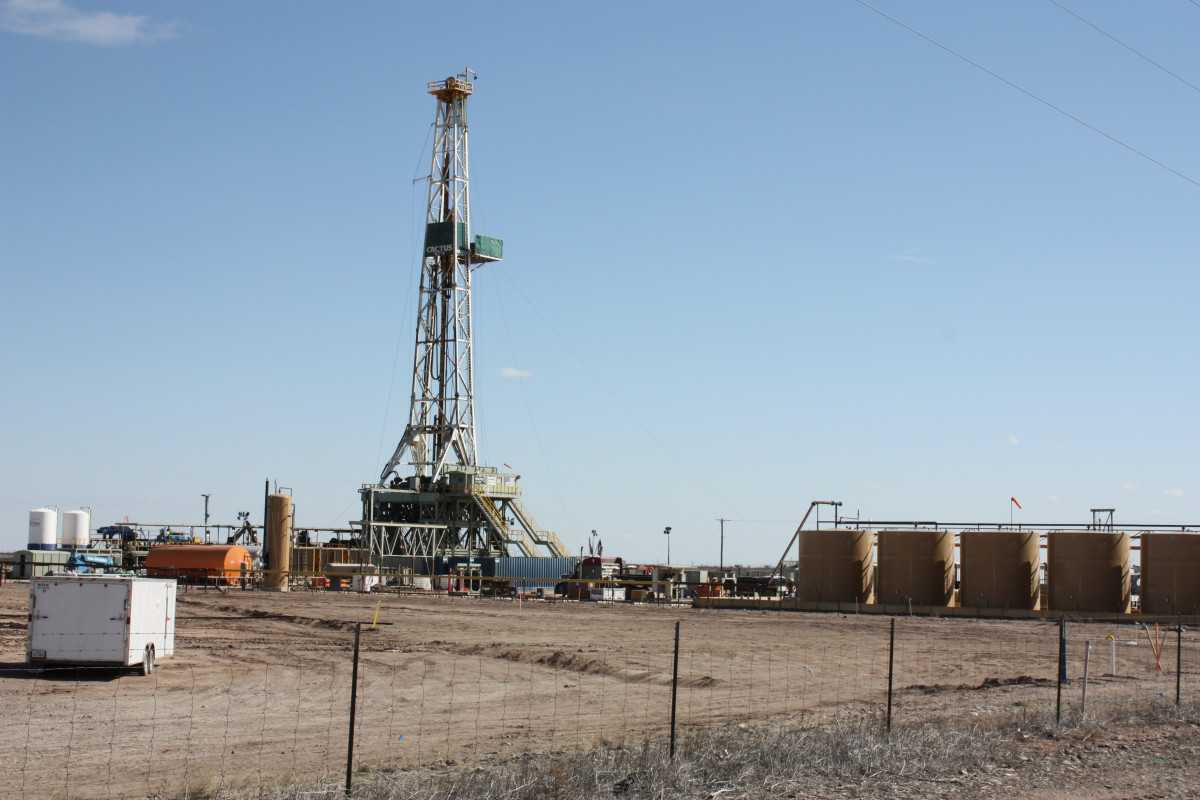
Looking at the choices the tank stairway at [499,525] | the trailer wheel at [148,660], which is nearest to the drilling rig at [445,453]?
the tank stairway at [499,525]

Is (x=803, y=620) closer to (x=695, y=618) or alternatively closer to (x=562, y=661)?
(x=695, y=618)

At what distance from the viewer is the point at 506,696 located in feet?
55.9

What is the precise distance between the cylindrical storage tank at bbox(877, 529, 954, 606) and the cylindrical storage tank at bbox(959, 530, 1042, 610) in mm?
759

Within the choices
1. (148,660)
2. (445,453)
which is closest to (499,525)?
(445,453)

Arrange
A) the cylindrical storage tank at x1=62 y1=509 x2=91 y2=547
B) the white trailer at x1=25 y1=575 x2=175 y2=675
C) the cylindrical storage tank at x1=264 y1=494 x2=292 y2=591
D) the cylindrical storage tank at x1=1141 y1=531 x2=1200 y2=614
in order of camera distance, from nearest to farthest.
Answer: the white trailer at x1=25 y1=575 x2=175 y2=675
the cylindrical storage tank at x1=1141 y1=531 x2=1200 y2=614
the cylindrical storage tank at x1=264 y1=494 x2=292 y2=591
the cylindrical storage tank at x1=62 y1=509 x2=91 y2=547

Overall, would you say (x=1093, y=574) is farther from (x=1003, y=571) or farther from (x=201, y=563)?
(x=201, y=563)

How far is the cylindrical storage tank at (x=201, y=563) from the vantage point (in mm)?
48719

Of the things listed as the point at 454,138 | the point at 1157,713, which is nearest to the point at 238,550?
the point at 454,138

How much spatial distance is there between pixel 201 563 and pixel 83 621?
33983mm

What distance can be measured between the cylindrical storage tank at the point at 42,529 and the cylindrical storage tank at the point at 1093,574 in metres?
44.2

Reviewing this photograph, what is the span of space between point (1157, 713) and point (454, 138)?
62806 mm

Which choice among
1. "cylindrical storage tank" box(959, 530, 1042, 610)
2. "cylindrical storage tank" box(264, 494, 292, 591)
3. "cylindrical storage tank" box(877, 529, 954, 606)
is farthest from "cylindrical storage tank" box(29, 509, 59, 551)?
"cylindrical storage tank" box(959, 530, 1042, 610)

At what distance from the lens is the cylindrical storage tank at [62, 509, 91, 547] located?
55.0 m

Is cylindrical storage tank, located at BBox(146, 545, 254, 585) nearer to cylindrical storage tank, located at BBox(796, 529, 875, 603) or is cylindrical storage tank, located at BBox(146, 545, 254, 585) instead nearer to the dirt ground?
the dirt ground
